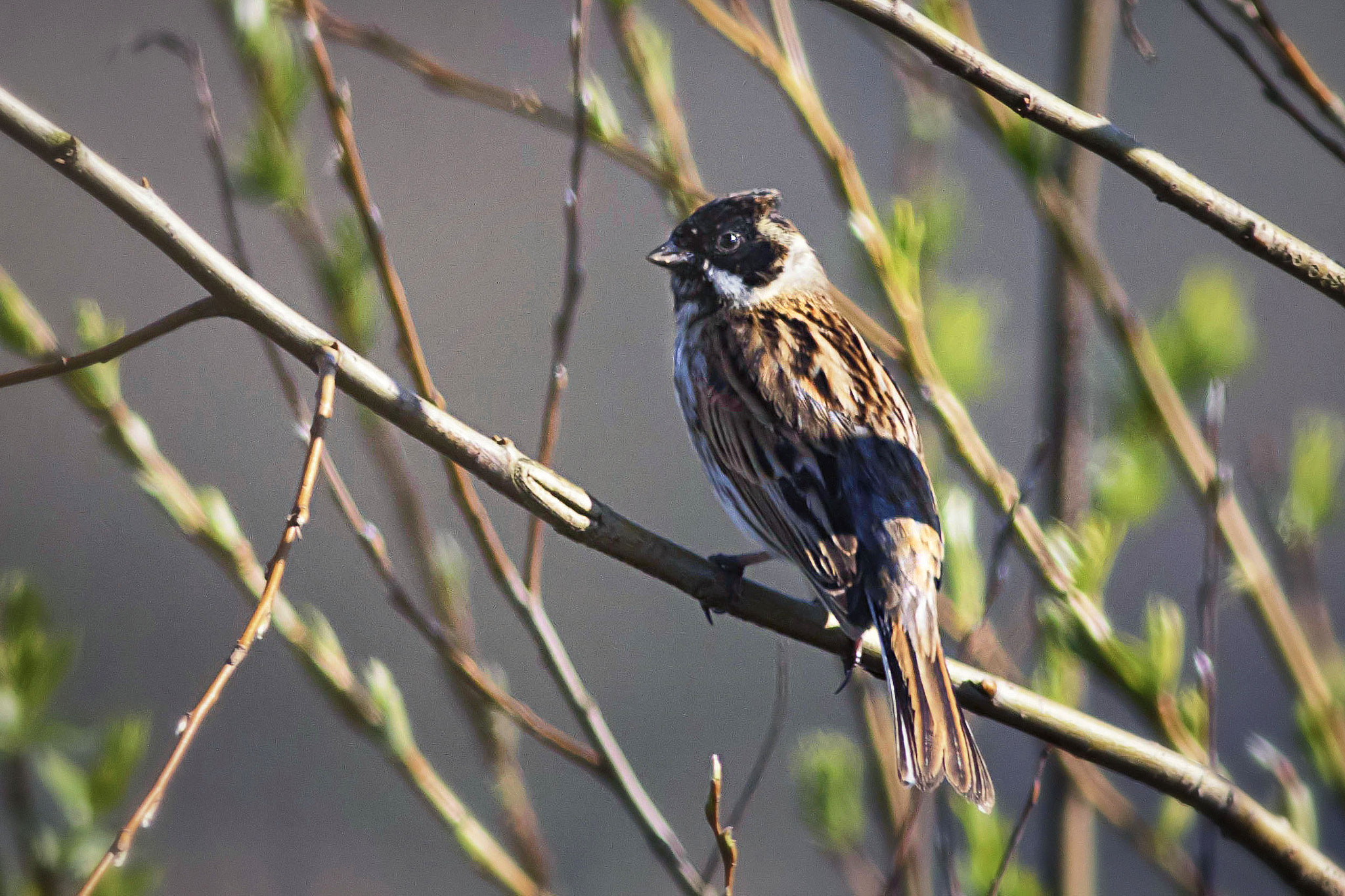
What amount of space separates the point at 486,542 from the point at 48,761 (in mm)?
640

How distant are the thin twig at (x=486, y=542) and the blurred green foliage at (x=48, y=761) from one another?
52cm

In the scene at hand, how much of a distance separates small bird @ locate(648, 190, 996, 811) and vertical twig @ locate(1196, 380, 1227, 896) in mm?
259

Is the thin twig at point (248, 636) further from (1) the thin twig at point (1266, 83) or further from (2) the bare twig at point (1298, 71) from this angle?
(2) the bare twig at point (1298, 71)

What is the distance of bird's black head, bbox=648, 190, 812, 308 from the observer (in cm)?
240

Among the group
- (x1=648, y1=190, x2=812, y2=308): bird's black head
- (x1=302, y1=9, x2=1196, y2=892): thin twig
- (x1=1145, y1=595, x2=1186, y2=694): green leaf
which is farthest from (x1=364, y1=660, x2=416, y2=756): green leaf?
(x1=648, y1=190, x2=812, y2=308): bird's black head

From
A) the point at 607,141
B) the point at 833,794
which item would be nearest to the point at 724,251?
the point at 607,141

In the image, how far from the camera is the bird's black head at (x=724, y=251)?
2400mm

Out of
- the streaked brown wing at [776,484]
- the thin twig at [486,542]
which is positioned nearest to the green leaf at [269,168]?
the thin twig at [486,542]

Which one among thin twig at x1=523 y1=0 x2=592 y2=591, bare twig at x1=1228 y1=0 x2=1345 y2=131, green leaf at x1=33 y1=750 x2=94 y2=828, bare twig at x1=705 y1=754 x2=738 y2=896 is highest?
bare twig at x1=1228 y1=0 x2=1345 y2=131

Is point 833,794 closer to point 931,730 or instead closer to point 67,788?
point 931,730

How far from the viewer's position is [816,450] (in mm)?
1976

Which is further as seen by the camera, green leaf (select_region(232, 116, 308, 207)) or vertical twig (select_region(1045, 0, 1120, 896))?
vertical twig (select_region(1045, 0, 1120, 896))

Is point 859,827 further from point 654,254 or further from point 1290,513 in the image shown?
point 654,254

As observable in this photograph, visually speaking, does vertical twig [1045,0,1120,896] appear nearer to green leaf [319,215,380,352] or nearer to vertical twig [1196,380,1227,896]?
vertical twig [1196,380,1227,896]
